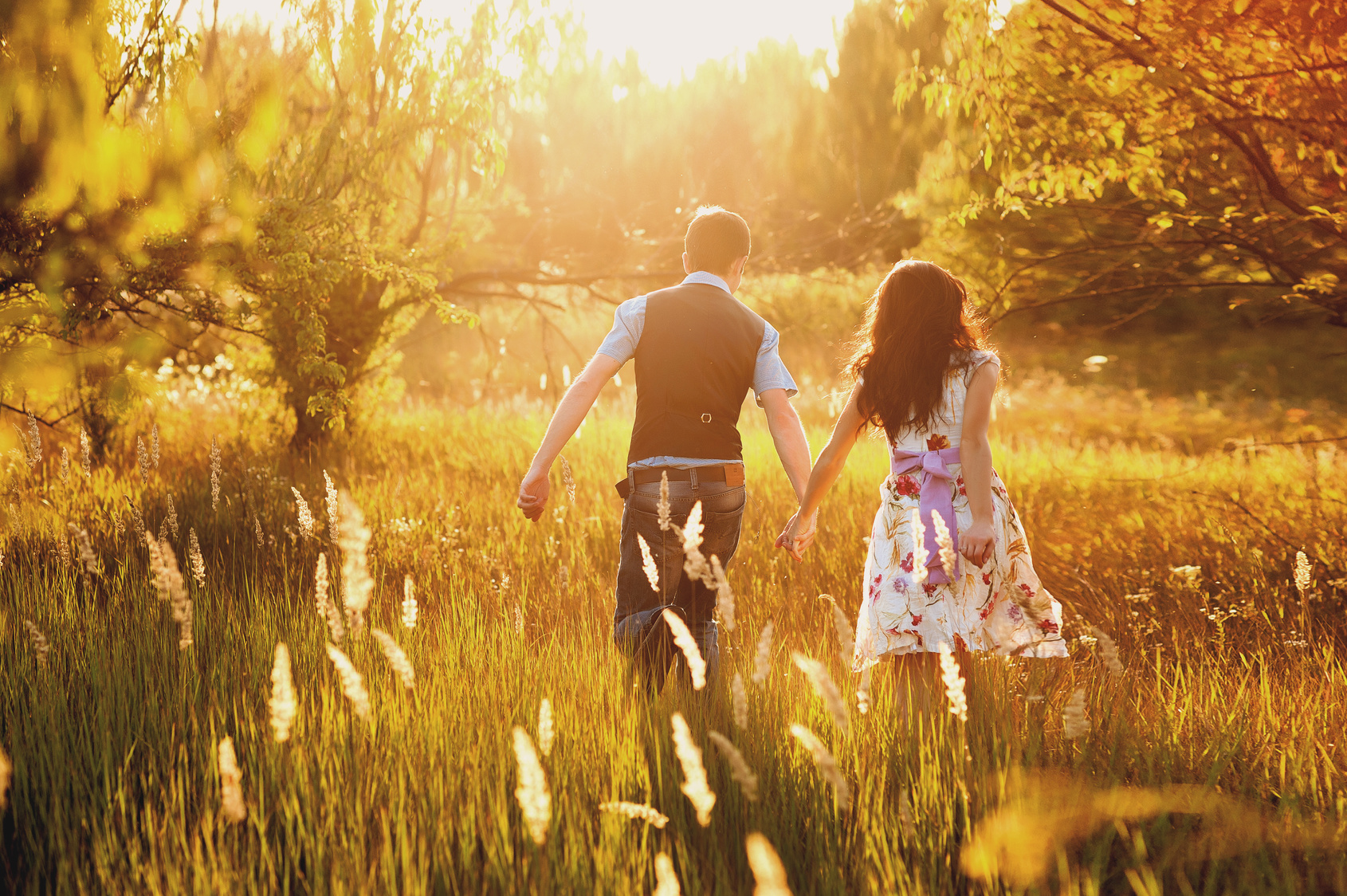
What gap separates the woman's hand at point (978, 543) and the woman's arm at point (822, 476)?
51cm

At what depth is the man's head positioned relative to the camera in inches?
142

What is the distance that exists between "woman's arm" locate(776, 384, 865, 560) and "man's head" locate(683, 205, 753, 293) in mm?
722

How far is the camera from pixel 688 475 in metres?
3.51

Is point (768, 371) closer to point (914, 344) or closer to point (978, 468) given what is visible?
point (914, 344)

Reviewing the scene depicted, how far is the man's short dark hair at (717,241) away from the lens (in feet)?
11.8

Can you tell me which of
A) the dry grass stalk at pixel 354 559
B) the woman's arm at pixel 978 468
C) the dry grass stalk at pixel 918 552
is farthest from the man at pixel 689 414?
the dry grass stalk at pixel 354 559

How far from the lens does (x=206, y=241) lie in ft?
16.5

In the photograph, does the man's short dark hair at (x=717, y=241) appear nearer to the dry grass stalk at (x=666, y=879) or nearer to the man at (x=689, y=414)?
the man at (x=689, y=414)

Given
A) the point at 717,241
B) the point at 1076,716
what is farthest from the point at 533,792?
the point at 717,241

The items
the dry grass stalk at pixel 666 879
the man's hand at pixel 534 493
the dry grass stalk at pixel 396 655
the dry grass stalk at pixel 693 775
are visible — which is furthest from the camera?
the man's hand at pixel 534 493

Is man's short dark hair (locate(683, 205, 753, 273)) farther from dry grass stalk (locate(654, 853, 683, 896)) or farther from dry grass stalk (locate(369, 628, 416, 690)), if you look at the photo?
dry grass stalk (locate(654, 853, 683, 896))

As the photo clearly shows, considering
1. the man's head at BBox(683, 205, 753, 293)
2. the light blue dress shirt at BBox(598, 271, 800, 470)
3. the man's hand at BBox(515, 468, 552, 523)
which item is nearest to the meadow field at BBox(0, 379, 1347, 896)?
the man's hand at BBox(515, 468, 552, 523)

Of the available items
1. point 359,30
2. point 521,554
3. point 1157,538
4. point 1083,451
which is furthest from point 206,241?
point 1083,451

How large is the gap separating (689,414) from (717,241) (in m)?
0.72
